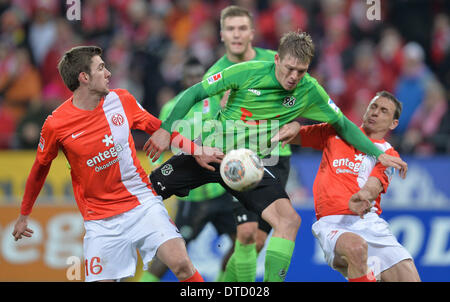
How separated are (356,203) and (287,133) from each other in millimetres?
797

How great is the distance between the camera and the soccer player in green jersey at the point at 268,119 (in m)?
5.41

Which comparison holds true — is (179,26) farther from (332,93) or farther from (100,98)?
(100,98)

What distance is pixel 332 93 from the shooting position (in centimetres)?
1102

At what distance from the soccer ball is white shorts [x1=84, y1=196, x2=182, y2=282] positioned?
2.08ft

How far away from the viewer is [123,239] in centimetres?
541

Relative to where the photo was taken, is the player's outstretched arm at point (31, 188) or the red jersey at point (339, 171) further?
the red jersey at point (339, 171)

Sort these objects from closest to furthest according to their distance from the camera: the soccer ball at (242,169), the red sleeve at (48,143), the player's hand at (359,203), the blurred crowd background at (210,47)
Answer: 1. the soccer ball at (242,169)
2. the red sleeve at (48,143)
3. the player's hand at (359,203)
4. the blurred crowd background at (210,47)

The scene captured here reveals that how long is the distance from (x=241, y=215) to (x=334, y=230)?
129 centimetres

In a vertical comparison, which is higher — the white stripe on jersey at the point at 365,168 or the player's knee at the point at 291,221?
the white stripe on jersey at the point at 365,168

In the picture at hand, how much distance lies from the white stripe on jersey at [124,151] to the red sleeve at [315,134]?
1481 millimetres

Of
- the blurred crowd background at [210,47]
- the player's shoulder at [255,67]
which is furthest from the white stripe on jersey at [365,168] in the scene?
the blurred crowd background at [210,47]

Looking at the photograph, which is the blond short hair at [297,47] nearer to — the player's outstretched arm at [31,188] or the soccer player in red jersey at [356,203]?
the soccer player in red jersey at [356,203]

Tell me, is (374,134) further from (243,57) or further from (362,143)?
(243,57)

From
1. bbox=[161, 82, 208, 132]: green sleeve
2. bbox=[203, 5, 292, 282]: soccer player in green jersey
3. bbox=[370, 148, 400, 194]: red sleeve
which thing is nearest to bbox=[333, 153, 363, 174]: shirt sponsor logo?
bbox=[370, 148, 400, 194]: red sleeve
